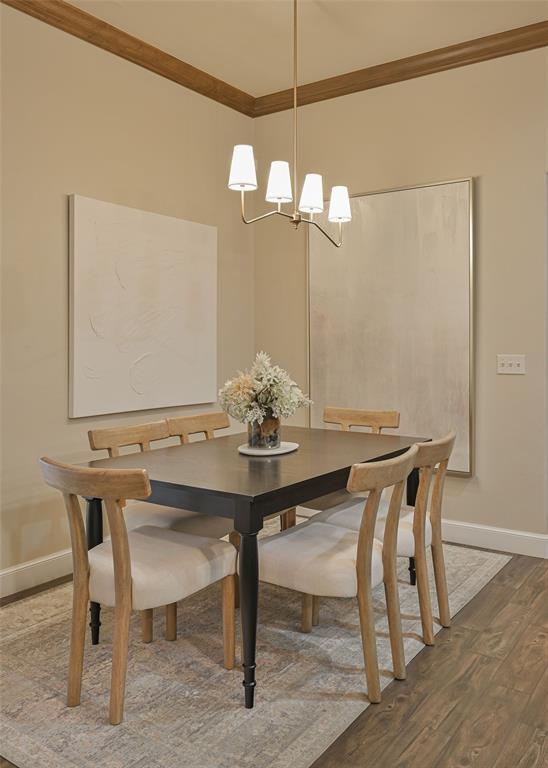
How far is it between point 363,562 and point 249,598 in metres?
0.40

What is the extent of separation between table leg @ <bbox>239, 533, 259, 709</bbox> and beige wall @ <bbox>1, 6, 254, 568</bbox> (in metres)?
1.61

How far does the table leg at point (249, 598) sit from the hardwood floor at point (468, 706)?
0.34 meters

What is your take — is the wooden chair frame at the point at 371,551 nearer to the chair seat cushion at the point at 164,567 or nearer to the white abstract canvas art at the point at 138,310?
the chair seat cushion at the point at 164,567

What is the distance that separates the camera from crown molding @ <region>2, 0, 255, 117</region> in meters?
3.23

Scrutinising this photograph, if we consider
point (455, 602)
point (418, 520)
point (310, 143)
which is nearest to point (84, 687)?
point (418, 520)

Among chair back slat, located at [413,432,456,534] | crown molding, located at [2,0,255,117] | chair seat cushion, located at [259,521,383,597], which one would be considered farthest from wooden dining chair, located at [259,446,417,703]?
crown molding, located at [2,0,255,117]

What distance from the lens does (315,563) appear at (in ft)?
7.36

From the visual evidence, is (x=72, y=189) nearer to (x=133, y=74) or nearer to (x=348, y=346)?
(x=133, y=74)

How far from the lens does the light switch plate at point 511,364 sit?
3734mm

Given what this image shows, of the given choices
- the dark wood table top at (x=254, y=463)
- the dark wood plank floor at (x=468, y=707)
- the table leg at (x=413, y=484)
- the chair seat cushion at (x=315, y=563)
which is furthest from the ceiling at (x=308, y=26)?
the dark wood plank floor at (x=468, y=707)

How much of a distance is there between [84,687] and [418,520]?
1389 mm

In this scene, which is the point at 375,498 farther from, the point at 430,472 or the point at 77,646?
the point at 77,646

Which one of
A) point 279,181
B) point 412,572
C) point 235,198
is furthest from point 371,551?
point 235,198

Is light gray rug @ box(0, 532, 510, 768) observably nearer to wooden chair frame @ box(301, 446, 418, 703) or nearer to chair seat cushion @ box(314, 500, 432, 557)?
wooden chair frame @ box(301, 446, 418, 703)
